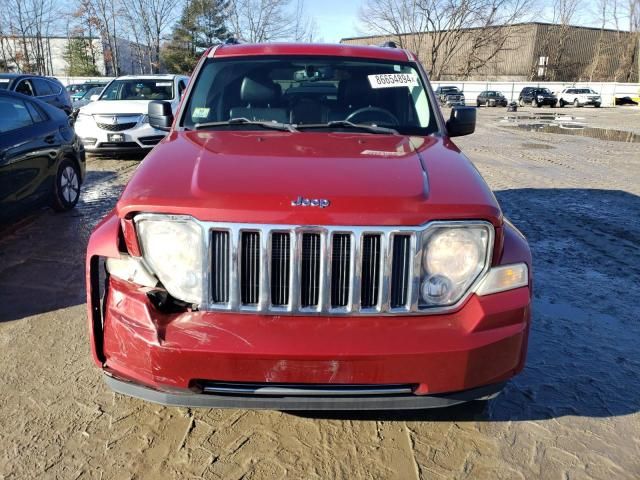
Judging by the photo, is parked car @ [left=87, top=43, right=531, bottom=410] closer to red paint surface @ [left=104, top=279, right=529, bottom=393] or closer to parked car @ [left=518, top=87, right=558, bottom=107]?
red paint surface @ [left=104, top=279, right=529, bottom=393]

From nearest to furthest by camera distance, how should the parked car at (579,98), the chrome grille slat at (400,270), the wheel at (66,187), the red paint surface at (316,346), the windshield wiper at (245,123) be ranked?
the red paint surface at (316,346)
the chrome grille slat at (400,270)
the windshield wiper at (245,123)
the wheel at (66,187)
the parked car at (579,98)

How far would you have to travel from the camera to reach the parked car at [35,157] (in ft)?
17.8

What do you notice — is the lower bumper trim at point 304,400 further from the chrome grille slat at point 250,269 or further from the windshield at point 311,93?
the windshield at point 311,93

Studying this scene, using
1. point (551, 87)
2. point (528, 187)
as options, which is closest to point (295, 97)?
point (528, 187)

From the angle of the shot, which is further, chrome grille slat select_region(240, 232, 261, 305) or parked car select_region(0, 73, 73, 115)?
parked car select_region(0, 73, 73, 115)

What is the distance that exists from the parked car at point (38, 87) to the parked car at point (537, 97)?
40064mm

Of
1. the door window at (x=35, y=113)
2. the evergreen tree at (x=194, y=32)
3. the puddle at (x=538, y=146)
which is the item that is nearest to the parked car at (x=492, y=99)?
the evergreen tree at (x=194, y=32)

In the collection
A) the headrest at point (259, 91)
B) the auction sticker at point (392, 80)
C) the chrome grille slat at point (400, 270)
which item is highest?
the auction sticker at point (392, 80)

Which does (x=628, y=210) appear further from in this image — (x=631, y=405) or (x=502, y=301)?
(x=502, y=301)

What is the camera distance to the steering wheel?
11.9 ft

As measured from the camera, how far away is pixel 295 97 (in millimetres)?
3707

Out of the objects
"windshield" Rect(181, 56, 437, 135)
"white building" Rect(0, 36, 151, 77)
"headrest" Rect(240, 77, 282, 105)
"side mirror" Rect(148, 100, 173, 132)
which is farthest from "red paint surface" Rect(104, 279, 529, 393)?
"white building" Rect(0, 36, 151, 77)

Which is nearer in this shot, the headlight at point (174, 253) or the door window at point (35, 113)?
the headlight at point (174, 253)

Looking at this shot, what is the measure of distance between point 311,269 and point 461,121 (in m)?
2.24
